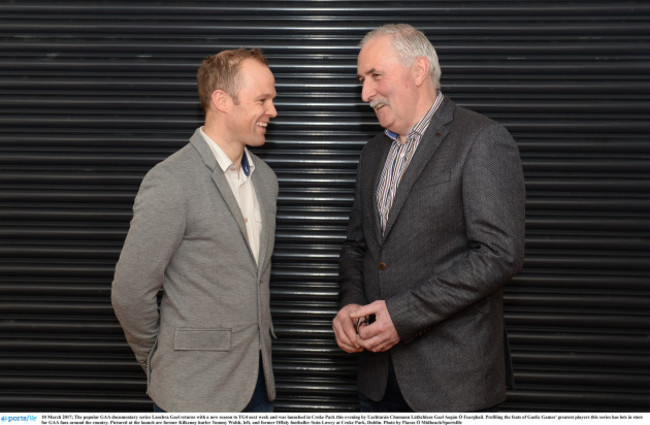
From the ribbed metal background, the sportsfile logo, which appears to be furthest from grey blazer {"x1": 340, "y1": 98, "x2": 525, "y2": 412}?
the sportsfile logo

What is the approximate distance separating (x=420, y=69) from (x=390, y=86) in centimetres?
13

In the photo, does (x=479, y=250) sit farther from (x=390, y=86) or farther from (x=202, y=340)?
(x=202, y=340)

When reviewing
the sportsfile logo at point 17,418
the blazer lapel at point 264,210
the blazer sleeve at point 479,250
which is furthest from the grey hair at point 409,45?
the sportsfile logo at point 17,418

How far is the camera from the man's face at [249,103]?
1.91 meters

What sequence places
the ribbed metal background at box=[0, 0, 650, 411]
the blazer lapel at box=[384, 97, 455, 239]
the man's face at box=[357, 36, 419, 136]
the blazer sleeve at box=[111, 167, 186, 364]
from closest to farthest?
the blazer sleeve at box=[111, 167, 186, 364] → the blazer lapel at box=[384, 97, 455, 239] → the man's face at box=[357, 36, 419, 136] → the ribbed metal background at box=[0, 0, 650, 411]

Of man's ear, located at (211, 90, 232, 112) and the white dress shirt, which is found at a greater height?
man's ear, located at (211, 90, 232, 112)

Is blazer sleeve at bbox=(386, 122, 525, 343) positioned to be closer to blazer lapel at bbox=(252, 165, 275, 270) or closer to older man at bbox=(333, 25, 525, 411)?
older man at bbox=(333, 25, 525, 411)

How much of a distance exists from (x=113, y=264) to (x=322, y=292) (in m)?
1.10

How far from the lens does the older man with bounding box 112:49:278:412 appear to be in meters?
1.73

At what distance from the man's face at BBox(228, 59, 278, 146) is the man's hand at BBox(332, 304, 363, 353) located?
694 millimetres

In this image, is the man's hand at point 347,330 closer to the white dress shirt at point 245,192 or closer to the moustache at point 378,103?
the white dress shirt at point 245,192

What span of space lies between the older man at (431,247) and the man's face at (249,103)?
40 centimetres

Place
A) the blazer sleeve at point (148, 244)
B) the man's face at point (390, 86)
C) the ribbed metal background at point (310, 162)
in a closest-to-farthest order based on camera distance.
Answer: the blazer sleeve at point (148, 244)
the man's face at point (390, 86)
the ribbed metal background at point (310, 162)

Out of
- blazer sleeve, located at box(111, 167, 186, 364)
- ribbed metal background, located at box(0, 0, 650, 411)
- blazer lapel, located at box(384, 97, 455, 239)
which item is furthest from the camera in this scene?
ribbed metal background, located at box(0, 0, 650, 411)
